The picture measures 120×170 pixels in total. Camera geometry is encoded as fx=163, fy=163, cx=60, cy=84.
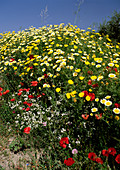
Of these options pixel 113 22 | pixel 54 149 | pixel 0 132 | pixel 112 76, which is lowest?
pixel 54 149

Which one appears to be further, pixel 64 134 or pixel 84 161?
pixel 64 134

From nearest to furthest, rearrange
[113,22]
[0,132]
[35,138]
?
1. [35,138]
2. [0,132]
3. [113,22]

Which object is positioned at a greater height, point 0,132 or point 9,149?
point 0,132

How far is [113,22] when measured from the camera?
7.79 m

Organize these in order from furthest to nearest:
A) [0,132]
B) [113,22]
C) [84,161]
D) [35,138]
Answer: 1. [113,22]
2. [0,132]
3. [35,138]
4. [84,161]

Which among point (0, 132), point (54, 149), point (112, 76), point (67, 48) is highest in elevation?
point (67, 48)

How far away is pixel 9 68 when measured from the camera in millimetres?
4910

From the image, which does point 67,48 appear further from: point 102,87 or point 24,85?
point 102,87

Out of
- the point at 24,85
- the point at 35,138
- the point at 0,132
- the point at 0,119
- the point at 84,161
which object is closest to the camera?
the point at 84,161

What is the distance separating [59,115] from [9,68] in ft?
9.08

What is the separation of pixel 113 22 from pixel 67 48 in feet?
15.7

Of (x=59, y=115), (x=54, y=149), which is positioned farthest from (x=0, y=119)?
(x=54, y=149)

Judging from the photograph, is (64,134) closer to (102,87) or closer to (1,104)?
(102,87)

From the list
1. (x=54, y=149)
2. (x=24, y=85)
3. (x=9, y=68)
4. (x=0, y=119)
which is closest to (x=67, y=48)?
(x=24, y=85)
